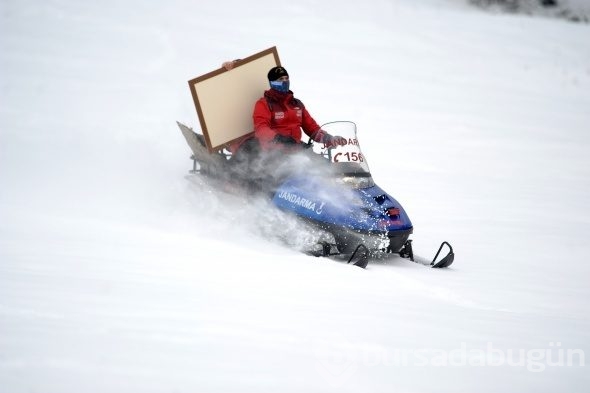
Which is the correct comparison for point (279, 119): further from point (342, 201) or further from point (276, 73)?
point (342, 201)

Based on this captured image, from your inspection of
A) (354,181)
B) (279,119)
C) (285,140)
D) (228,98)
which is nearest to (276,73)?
(279,119)

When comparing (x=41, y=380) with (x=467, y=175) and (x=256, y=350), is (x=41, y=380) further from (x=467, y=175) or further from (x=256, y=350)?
(x=467, y=175)

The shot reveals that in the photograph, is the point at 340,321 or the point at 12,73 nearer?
the point at 340,321

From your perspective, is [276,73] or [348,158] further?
[276,73]

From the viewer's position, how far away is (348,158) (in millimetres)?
7172

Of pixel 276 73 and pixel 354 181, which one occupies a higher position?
pixel 276 73

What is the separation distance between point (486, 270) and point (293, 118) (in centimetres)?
251

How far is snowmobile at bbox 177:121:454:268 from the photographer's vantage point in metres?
6.68

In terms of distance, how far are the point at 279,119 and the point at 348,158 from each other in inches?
45.3

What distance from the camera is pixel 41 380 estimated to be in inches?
146

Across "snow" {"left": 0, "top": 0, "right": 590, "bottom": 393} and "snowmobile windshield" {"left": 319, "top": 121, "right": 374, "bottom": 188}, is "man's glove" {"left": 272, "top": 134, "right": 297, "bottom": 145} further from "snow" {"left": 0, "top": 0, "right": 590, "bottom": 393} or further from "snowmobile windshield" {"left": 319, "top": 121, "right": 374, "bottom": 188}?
"snow" {"left": 0, "top": 0, "right": 590, "bottom": 393}

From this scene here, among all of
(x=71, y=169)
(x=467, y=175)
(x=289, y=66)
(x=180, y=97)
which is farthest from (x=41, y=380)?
(x=289, y=66)

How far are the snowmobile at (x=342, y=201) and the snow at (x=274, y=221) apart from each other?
9.1 inches

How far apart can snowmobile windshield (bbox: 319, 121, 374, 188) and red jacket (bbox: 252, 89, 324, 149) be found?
0.33 metres
